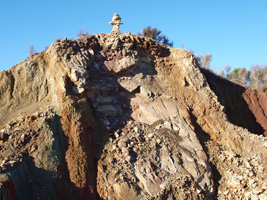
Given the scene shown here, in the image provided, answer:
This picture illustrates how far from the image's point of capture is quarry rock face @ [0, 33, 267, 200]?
796 centimetres

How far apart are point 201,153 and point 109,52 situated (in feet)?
14.9

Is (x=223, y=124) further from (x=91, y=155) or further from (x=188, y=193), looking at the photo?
(x=91, y=155)

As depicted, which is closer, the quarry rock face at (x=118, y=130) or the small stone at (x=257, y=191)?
the quarry rock face at (x=118, y=130)

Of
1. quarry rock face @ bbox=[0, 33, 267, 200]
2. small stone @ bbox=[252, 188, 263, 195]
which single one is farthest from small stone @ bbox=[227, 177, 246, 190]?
small stone @ bbox=[252, 188, 263, 195]

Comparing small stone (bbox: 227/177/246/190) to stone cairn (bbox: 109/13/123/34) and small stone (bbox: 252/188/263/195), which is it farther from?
stone cairn (bbox: 109/13/123/34)

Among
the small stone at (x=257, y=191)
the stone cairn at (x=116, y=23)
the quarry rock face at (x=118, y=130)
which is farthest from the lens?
the stone cairn at (x=116, y=23)

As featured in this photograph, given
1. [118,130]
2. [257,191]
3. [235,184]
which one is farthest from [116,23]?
[257,191]

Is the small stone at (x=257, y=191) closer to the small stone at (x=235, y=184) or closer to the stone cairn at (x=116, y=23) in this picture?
the small stone at (x=235, y=184)

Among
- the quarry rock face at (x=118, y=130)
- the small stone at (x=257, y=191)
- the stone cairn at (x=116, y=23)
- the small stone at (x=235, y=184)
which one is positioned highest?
the stone cairn at (x=116, y=23)

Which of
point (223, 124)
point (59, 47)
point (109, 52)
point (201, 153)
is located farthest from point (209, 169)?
point (59, 47)

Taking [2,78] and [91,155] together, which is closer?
[91,155]

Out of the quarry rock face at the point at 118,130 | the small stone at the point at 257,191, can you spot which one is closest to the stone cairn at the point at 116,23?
the quarry rock face at the point at 118,130

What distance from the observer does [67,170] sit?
26.7 ft

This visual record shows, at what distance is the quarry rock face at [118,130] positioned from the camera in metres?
7.96
